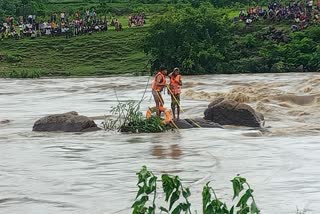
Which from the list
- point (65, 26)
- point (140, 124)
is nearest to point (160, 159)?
point (140, 124)

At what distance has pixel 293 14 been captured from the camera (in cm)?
5869

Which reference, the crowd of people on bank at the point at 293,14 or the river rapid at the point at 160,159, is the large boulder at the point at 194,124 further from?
the crowd of people on bank at the point at 293,14

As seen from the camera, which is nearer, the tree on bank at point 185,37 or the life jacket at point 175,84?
the life jacket at point 175,84

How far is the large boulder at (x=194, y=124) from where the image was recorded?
24.8 metres

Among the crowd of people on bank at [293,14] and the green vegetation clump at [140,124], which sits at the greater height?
the crowd of people on bank at [293,14]

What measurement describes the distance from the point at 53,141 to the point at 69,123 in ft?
8.35

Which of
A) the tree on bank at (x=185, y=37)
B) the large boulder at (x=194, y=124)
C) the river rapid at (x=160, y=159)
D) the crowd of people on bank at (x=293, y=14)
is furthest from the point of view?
the crowd of people on bank at (x=293, y=14)

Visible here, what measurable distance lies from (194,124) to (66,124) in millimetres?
3955

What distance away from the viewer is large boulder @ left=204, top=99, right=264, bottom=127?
82.0ft

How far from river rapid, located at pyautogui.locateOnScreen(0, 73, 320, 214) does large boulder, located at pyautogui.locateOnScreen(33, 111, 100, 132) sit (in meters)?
0.52

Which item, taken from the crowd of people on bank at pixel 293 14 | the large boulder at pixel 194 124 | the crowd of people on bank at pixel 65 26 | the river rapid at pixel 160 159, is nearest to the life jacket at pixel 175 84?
the large boulder at pixel 194 124

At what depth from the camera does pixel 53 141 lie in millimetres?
22703

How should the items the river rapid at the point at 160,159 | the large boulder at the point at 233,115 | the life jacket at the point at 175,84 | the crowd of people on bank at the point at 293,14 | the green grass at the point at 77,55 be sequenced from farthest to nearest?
the green grass at the point at 77,55
the crowd of people on bank at the point at 293,14
the large boulder at the point at 233,115
the life jacket at the point at 175,84
the river rapid at the point at 160,159

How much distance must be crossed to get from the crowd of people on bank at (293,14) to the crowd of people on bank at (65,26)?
35.3ft
